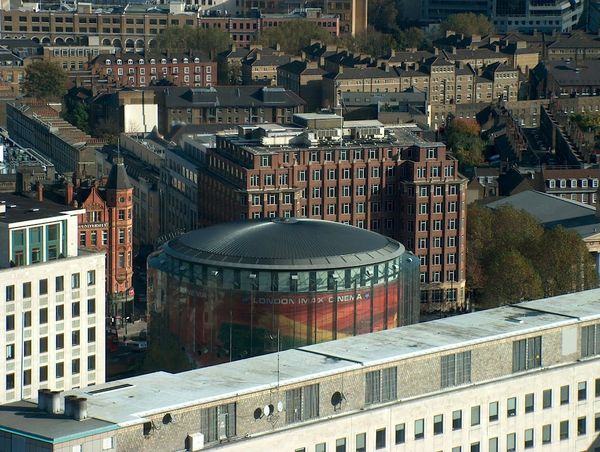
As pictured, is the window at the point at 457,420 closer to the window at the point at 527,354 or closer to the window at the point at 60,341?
the window at the point at 527,354

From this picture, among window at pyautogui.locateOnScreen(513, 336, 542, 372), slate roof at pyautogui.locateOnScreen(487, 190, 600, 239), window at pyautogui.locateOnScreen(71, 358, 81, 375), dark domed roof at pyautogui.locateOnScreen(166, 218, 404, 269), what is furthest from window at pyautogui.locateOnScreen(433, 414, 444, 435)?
slate roof at pyautogui.locateOnScreen(487, 190, 600, 239)

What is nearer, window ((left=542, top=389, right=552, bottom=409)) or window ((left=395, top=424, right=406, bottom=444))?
window ((left=395, top=424, right=406, bottom=444))

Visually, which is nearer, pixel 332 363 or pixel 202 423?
pixel 202 423

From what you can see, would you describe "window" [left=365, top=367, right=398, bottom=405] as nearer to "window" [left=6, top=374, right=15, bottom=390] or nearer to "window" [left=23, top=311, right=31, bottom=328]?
"window" [left=23, top=311, right=31, bottom=328]

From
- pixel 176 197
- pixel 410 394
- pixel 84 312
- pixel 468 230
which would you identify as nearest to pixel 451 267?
pixel 468 230

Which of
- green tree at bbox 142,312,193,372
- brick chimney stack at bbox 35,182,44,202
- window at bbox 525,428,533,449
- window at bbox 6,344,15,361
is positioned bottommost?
green tree at bbox 142,312,193,372

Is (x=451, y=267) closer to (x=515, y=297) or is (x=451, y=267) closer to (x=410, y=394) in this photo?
(x=515, y=297)

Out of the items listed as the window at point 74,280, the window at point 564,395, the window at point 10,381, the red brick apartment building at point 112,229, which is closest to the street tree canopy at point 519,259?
the red brick apartment building at point 112,229

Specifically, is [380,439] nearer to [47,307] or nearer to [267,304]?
[47,307]
